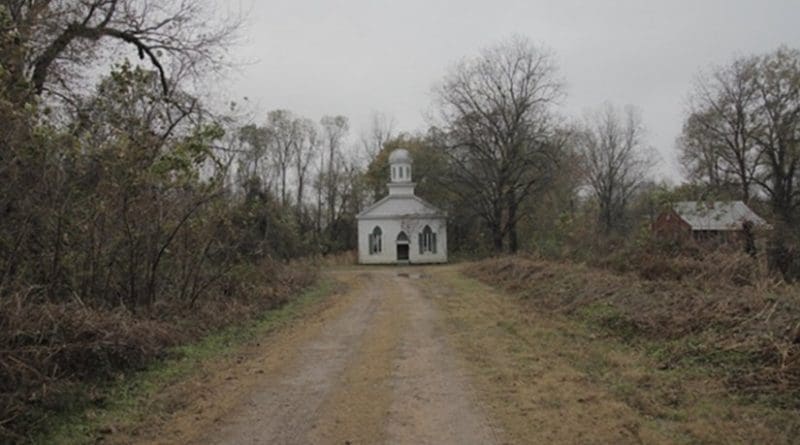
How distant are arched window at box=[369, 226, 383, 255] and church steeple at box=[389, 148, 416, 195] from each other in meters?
3.36

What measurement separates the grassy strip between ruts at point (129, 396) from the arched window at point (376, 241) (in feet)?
114

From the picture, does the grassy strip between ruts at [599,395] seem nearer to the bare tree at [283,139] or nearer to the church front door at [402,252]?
the church front door at [402,252]

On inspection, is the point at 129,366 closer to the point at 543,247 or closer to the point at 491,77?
the point at 543,247

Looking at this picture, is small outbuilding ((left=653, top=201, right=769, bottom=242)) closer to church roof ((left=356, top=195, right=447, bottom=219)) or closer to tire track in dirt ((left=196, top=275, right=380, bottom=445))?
tire track in dirt ((left=196, top=275, right=380, bottom=445))

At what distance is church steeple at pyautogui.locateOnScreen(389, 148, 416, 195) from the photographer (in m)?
47.5

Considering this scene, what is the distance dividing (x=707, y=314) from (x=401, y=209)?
123 feet

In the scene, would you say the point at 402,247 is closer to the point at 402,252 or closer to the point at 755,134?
the point at 402,252

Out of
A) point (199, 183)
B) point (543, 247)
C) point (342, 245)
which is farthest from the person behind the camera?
point (342, 245)

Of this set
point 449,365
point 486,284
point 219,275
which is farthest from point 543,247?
point 449,365

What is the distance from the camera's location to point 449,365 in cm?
876

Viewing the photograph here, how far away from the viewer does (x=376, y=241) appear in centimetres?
4656

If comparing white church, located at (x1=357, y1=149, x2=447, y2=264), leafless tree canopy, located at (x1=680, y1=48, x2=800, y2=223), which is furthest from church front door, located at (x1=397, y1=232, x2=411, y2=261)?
leafless tree canopy, located at (x1=680, y1=48, x2=800, y2=223)

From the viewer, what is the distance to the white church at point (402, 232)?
45.8 m

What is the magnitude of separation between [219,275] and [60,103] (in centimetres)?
479
